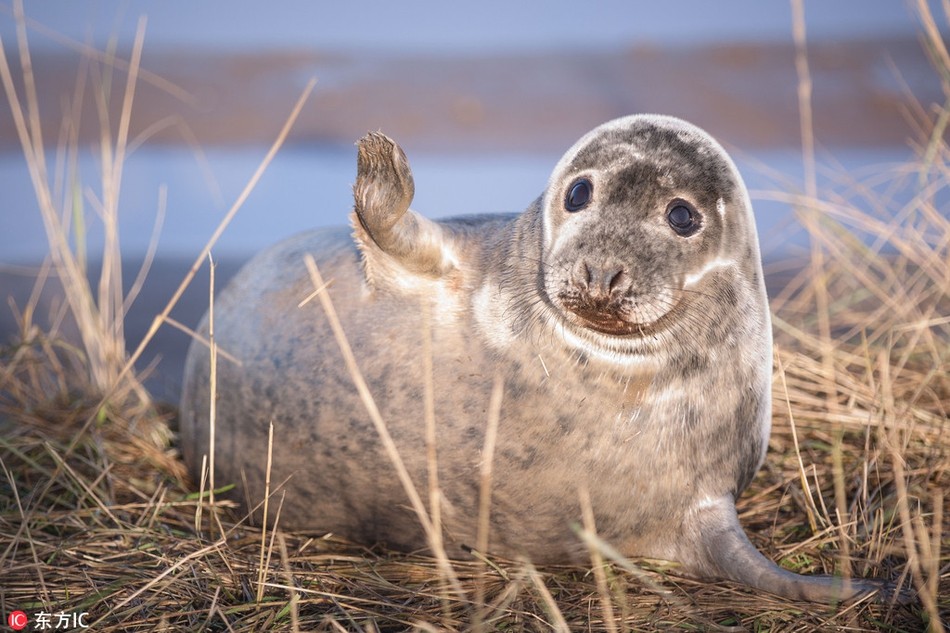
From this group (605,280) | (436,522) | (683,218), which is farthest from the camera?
(683,218)

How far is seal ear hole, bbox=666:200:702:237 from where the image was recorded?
2.53 meters

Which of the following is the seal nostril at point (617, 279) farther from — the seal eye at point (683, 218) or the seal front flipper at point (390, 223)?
the seal front flipper at point (390, 223)

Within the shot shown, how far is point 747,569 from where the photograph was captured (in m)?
2.64

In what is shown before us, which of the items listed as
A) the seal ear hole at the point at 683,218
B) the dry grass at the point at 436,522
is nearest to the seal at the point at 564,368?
the seal ear hole at the point at 683,218

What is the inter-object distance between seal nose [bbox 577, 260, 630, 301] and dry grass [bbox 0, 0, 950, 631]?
60 centimetres

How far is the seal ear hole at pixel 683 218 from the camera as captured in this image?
99.6 inches

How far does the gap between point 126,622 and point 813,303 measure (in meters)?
3.70

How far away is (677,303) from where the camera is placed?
254 centimetres

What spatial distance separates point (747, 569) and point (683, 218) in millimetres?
934

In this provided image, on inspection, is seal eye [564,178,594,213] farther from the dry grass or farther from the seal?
the dry grass

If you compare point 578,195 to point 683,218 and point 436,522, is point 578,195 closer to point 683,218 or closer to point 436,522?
point 683,218

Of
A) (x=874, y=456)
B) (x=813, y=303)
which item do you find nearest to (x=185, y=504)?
(x=874, y=456)

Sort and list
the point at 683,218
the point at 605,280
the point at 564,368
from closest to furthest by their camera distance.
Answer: the point at 605,280 → the point at 683,218 → the point at 564,368

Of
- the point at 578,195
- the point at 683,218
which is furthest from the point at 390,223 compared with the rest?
the point at 683,218
